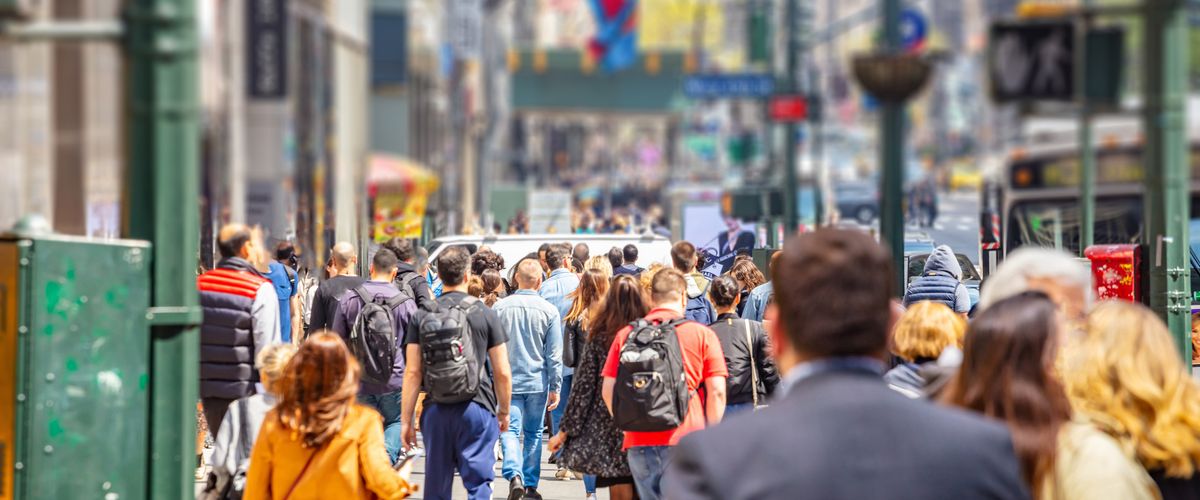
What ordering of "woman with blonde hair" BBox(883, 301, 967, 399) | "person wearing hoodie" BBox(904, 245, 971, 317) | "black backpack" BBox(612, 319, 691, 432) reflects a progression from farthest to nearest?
1. "person wearing hoodie" BBox(904, 245, 971, 317)
2. "black backpack" BBox(612, 319, 691, 432)
3. "woman with blonde hair" BBox(883, 301, 967, 399)

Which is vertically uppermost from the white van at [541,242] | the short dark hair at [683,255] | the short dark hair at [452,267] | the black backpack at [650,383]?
the white van at [541,242]

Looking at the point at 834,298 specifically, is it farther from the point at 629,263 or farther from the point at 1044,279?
the point at 629,263

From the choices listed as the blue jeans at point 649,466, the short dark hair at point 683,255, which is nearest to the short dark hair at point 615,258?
the short dark hair at point 683,255

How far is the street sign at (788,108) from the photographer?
3014 centimetres

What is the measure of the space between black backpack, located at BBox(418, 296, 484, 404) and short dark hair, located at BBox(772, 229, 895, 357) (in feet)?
19.1

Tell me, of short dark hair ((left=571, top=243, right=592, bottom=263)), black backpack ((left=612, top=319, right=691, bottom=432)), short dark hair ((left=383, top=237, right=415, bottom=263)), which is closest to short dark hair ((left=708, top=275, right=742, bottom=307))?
black backpack ((left=612, top=319, right=691, bottom=432))

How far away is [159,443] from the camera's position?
227 inches

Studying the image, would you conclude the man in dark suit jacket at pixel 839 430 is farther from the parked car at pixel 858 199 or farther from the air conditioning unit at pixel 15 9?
the parked car at pixel 858 199

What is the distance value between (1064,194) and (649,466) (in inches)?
206

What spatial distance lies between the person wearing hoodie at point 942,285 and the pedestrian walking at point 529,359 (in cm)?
224

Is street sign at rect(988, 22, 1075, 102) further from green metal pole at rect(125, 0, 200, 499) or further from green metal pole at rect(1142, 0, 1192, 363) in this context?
green metal pole at rect(125, 0, 200, 499)

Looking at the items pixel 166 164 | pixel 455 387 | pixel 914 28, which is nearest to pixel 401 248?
pixel 455 387

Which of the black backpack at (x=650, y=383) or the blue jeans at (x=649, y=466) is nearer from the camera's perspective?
the black backpack at (x=650, y=383)

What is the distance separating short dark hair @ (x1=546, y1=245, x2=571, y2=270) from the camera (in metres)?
13.6
